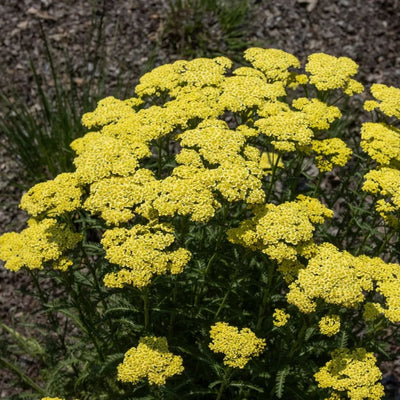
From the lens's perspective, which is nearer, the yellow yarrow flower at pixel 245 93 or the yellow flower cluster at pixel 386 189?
the yellow flower cluster at pixel 386 189

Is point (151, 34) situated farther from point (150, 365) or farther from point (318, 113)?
point (150, 365)

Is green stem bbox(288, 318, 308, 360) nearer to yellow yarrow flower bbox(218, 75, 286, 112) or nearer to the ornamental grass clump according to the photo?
the ornamental grass clump

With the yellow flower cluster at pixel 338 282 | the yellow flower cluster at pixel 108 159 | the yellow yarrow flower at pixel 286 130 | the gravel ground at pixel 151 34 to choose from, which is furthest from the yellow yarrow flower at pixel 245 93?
the gravel ground at pixel 151 34

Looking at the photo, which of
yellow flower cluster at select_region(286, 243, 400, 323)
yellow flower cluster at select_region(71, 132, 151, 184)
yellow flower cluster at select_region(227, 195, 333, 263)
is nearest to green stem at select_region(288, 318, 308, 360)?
yellow flower cluster at select_region(286, 243, 400, 323)

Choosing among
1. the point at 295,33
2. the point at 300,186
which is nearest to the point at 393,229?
the point at 300,186

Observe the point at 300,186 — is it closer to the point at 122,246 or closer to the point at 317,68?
the point at 317,68

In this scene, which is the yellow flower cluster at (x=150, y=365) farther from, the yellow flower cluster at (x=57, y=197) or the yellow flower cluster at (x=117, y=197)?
the yellow flower cluster at (x=57, y=197)

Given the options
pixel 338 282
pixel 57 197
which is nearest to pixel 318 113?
pixel 338 282
